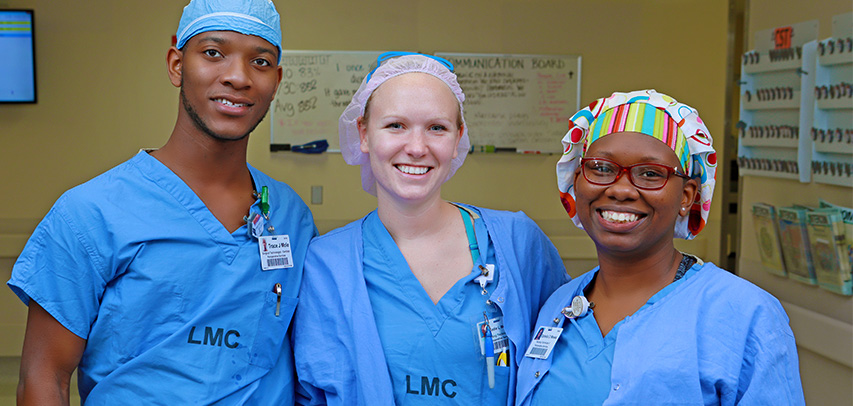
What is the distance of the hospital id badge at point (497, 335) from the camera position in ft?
4.78

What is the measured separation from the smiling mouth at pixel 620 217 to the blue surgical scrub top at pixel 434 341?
36 centimetres

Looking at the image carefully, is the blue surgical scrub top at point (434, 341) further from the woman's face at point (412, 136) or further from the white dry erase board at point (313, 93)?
the white dry erase board at point (313, 93)

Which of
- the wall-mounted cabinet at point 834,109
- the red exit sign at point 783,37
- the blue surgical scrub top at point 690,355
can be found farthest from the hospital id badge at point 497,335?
the red exit sign at point 783,37

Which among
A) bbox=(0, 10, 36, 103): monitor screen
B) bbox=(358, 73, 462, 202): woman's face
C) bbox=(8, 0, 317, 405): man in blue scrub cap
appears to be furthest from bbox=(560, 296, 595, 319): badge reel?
bbox=(0, 10, 36, 103): monitor screen

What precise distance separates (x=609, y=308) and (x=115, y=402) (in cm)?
102

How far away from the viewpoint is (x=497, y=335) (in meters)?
1.47

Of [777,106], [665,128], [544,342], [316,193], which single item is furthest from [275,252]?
[316,193]

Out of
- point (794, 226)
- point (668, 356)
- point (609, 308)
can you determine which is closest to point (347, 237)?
point (609, 308)

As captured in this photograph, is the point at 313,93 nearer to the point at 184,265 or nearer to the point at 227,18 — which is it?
the point at 227,18

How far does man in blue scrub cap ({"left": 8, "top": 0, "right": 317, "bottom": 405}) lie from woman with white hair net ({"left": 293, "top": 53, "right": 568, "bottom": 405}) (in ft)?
0.37

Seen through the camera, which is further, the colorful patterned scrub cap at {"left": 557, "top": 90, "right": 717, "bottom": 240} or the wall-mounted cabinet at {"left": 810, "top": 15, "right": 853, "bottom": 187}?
the wall-mounted cabinet at {"left": 810, "top": 15, "right": 853, "bottom": 187}

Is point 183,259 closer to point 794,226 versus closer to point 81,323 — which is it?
point 81,323

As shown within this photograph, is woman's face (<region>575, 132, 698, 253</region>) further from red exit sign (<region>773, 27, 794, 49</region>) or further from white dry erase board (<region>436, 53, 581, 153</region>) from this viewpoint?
white dry erase board (<region>436, 53, 581, 153</region>)

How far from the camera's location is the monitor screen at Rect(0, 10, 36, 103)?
4.15 m
